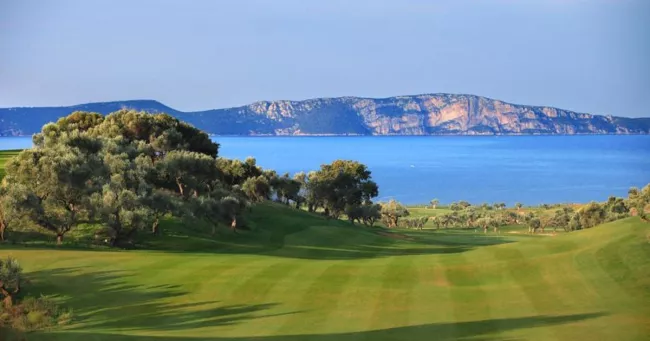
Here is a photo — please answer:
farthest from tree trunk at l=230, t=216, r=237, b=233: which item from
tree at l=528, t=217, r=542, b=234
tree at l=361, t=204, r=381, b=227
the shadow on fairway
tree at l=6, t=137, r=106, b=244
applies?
tree at l=528, t=217, r=542, b=234

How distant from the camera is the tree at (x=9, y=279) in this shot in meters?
17.7

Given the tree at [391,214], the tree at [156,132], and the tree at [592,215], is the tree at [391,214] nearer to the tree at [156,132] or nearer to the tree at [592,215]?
the tree at [592,215]

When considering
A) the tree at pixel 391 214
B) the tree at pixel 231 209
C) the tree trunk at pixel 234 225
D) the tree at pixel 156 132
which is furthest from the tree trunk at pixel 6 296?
the tree at pixel 391 214

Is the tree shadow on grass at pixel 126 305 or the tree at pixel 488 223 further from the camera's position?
the tree at pixel 488 223

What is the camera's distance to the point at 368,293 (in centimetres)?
1936

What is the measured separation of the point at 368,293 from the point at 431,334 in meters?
4.73

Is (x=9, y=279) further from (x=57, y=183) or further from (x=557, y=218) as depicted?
(x=557, y=218)

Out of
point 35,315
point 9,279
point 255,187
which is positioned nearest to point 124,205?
point 9,279

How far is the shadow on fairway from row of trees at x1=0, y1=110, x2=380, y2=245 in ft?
58.8

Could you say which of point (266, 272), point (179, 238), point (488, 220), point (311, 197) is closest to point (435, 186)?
point (488, 220)

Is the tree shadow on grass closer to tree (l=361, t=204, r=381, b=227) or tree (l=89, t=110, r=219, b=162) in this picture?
tree (l=89, t=110, r=219, b=162)

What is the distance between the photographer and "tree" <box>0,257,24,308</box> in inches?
699

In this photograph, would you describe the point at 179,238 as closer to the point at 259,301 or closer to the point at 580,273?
the point at 259,301

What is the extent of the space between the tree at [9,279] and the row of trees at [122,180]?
1230 cm
